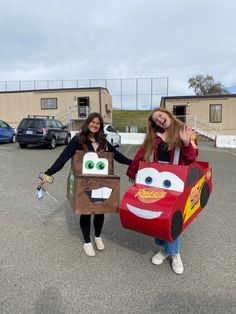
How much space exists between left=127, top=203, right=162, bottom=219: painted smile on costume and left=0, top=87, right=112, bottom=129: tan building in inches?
1010

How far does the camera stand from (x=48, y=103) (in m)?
29.3

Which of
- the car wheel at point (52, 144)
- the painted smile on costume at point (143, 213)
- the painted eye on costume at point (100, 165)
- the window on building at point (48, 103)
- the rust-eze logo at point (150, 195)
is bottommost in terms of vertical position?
the car wheel at point (52, 144)

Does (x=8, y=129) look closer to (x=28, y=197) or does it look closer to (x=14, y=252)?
(x=28, y=197)

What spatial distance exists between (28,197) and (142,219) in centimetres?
398

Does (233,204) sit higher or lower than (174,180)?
lower

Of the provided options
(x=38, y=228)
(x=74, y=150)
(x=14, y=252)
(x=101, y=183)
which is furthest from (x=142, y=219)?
(x=38, y=228)

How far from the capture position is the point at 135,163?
3.54 metres

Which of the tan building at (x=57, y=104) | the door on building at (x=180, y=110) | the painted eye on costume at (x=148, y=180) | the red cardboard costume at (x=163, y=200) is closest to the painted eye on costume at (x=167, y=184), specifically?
the red cardboard costume at (x=163, y=200)

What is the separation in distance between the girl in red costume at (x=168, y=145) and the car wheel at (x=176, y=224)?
0.33m

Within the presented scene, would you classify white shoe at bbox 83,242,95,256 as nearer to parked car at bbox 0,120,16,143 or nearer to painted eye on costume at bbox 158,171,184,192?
painted eye on costume at bbox 158,171,184,192

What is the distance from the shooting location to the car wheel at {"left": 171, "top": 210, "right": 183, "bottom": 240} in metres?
2.86

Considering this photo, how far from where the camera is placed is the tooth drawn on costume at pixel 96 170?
346 centimetres

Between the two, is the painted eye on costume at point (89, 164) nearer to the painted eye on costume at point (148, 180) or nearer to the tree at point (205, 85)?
the painted eye on costume at point (148, 180)

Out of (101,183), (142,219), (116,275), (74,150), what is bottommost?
(116,275)
